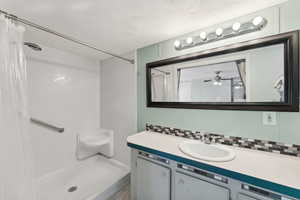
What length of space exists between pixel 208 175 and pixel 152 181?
2.01ft

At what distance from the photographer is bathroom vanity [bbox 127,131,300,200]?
2.56 ft

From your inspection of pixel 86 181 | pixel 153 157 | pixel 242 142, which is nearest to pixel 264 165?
pixel 242 142

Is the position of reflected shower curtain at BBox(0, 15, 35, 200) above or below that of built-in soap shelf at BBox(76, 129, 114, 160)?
above

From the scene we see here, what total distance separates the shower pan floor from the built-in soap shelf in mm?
143

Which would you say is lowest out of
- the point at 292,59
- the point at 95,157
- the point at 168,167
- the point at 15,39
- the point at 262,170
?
the point at 95,157

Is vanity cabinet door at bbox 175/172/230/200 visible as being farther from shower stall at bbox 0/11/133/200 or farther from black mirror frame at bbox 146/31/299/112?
shower stall at bbox 0/11/133/200

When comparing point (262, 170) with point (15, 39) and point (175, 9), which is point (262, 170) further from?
point (15, 39)

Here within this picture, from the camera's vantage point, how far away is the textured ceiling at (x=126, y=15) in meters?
1.08

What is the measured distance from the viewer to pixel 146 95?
6.42ft

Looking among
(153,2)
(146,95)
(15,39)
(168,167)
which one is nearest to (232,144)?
(168,167)

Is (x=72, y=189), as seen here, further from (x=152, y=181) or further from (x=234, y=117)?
(x=234, y=117)

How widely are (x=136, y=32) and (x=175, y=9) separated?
56 cm

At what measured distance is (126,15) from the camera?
1229 mm

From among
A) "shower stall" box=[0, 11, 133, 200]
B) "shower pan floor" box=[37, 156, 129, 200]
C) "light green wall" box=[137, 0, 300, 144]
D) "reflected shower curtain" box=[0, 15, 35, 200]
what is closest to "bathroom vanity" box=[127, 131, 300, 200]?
"light green wall" box=[137, 0, 300, 144]
